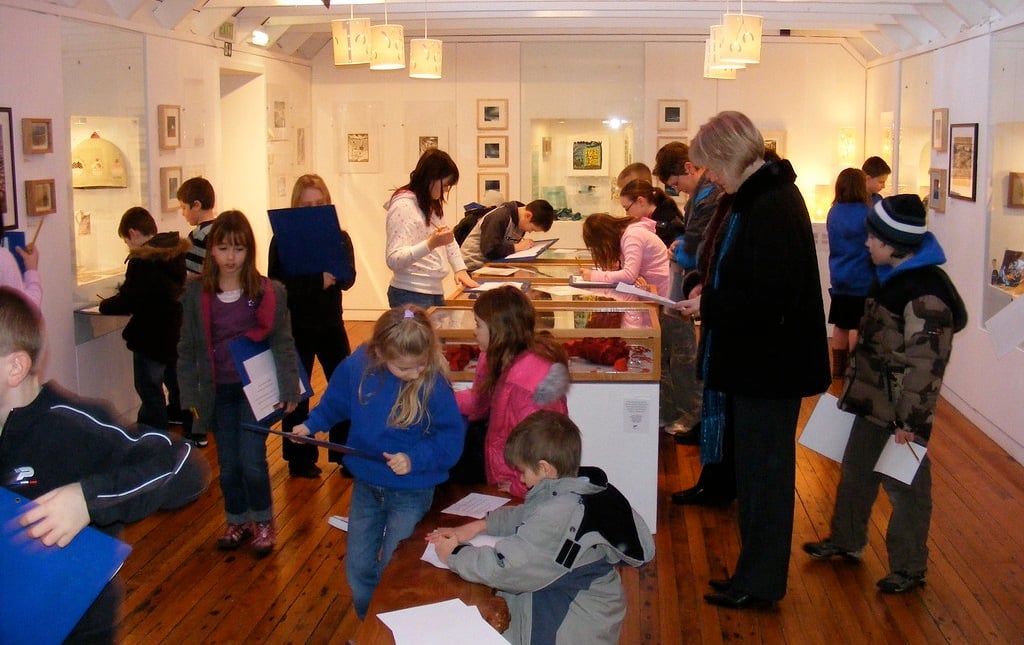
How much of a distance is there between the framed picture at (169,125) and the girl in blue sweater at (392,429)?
15.0ft

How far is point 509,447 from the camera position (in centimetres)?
303

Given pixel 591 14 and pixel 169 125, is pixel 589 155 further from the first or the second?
pixel 169 125

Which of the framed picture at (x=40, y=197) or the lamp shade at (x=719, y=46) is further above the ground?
the lamp shade at (x=719, y=46)

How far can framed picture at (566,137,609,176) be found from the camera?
38.4 feet

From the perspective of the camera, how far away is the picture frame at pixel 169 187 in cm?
772

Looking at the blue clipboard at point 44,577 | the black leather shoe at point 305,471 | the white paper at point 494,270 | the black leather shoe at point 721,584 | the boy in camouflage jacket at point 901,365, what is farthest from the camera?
the white paper at point 494,270

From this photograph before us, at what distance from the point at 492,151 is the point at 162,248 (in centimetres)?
560

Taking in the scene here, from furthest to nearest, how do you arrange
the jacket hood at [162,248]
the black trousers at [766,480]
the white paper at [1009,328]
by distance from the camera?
1. the jacket hood at [162,248]
2. the black trousers at [766,480]
3. the white paper at [1009,328]

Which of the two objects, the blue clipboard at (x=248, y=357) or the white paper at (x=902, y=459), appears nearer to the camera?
the white paper at (x=902, y=459)

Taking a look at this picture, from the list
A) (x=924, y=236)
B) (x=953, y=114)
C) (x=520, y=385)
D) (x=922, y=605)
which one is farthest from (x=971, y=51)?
(x=520, y=385)

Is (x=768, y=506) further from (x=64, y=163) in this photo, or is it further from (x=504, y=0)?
(x=504, y=0)

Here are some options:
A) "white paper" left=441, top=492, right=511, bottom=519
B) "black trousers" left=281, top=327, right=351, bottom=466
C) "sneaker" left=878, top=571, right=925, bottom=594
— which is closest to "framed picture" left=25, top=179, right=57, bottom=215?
"black trousers" left=281, top=327, right=351, bottom=466

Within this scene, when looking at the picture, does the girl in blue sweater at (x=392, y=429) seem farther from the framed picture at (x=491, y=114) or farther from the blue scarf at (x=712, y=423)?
the framed picture at (x=491, y=114)

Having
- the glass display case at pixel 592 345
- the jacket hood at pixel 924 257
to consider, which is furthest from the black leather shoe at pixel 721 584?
the jacket hood at pixel 924 257
